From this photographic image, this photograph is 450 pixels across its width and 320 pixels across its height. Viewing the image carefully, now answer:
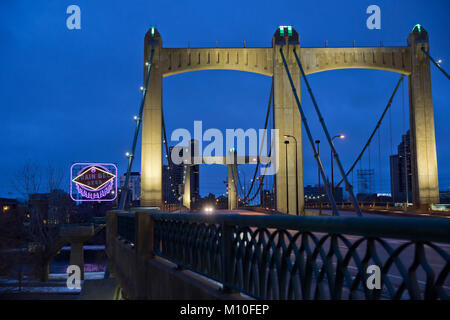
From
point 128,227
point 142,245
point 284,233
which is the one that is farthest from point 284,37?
point 284,233

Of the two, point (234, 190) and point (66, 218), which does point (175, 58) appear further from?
point (234, 190)

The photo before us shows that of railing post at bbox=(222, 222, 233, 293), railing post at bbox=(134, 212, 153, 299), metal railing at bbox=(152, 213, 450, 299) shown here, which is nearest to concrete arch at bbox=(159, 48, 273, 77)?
railing post at bbox=(134, 212, 153, 299)

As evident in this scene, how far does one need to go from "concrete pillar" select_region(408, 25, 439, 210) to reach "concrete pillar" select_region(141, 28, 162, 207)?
18555 mm

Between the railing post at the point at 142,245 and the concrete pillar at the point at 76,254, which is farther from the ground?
the railing post at the point at 142,245

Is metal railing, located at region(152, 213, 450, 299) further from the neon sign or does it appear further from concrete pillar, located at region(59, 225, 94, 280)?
the neon sign

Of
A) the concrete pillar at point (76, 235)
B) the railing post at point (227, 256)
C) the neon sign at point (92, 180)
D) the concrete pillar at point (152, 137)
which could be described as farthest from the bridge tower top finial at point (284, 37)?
the railing post at point (227, 256)

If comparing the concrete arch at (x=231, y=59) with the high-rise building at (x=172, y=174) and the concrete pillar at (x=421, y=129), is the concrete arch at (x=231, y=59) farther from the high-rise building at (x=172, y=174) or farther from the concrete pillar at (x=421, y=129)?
the high-rise building at (x=172, y=174)

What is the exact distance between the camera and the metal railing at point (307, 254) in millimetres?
2340

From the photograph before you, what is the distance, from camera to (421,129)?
30797mm

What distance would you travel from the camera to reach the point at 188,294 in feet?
Answer: 18.2

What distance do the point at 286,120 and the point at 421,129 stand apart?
32.6ft

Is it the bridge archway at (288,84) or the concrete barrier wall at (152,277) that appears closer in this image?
the concrete barrier wall at (152,277)

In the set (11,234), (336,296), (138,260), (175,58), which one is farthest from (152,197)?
(336,296)

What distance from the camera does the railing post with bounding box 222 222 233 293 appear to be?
470cm
